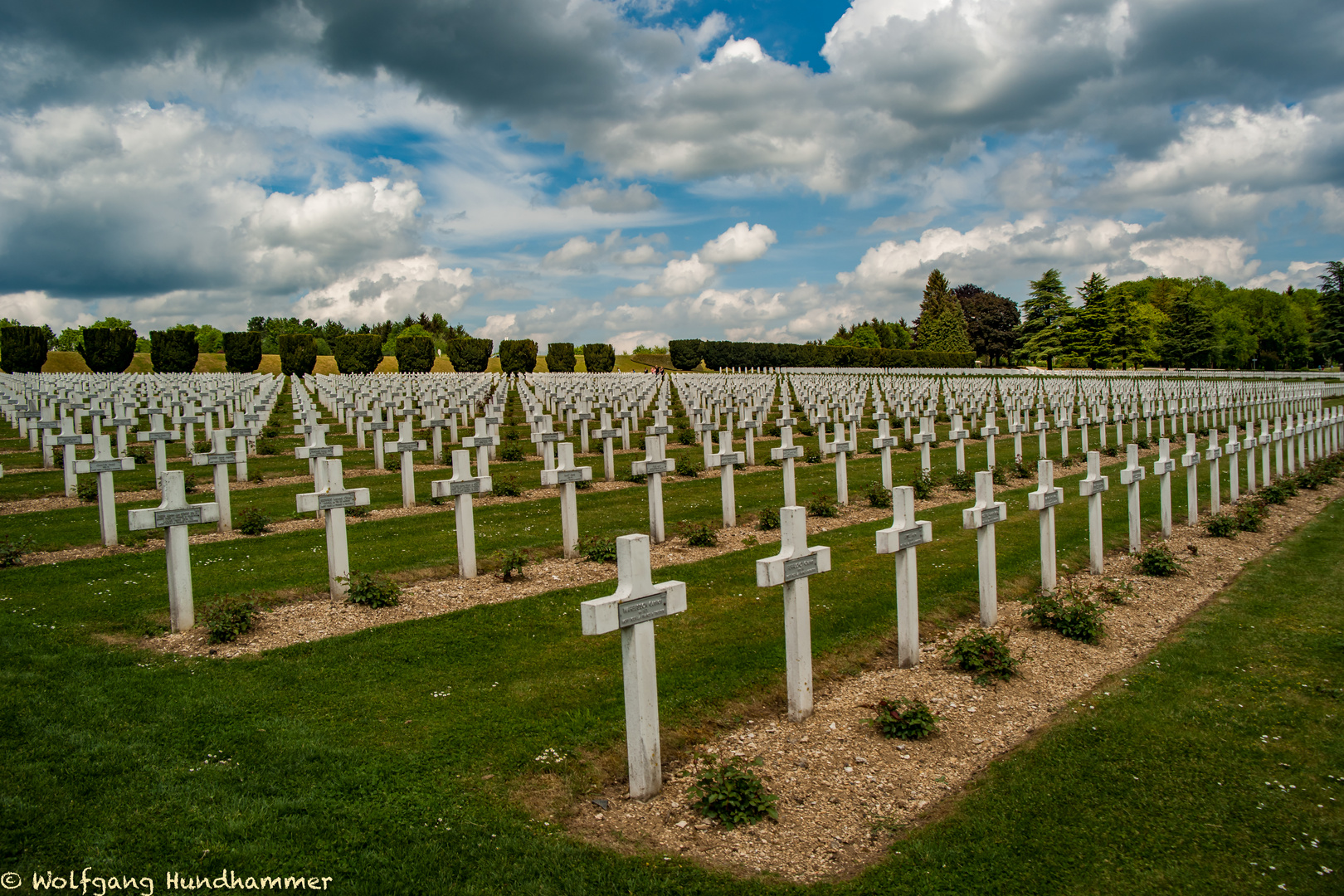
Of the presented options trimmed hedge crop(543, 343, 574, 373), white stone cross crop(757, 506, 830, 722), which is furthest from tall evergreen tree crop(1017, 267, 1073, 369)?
white stone cross crop(757, 506, 830, 722)

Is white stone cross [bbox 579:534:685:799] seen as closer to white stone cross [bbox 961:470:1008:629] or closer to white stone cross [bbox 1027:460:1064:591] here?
white stone cross [bbox 961:470:1008:629]

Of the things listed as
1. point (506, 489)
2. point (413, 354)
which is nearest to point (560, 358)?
point (413, 354)

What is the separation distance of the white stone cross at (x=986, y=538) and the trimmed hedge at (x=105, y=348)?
5471 cm

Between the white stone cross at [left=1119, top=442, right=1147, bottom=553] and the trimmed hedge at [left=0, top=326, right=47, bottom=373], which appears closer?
Result: the white stone cross at [left=1119, top=442, right=1147, bottom=553]

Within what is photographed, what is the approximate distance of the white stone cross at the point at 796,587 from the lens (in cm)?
496

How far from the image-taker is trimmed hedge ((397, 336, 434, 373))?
5566 cm

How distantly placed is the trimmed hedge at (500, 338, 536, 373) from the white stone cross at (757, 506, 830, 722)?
5162 centimetres

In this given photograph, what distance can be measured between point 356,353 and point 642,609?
53.3m

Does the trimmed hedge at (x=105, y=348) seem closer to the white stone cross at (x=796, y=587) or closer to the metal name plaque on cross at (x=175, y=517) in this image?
the metal name plaque on cross at (x=175, y=517)

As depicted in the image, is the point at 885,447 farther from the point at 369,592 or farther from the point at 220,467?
the point at 220,467

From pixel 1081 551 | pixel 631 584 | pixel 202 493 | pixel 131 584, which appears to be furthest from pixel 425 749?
pixel 202 493

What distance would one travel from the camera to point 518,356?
55469mm

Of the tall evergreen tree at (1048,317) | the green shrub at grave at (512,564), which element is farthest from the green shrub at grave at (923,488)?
the tall evergreen tree at (1048,317)

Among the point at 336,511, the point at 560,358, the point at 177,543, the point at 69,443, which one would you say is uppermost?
the point at 560,358
